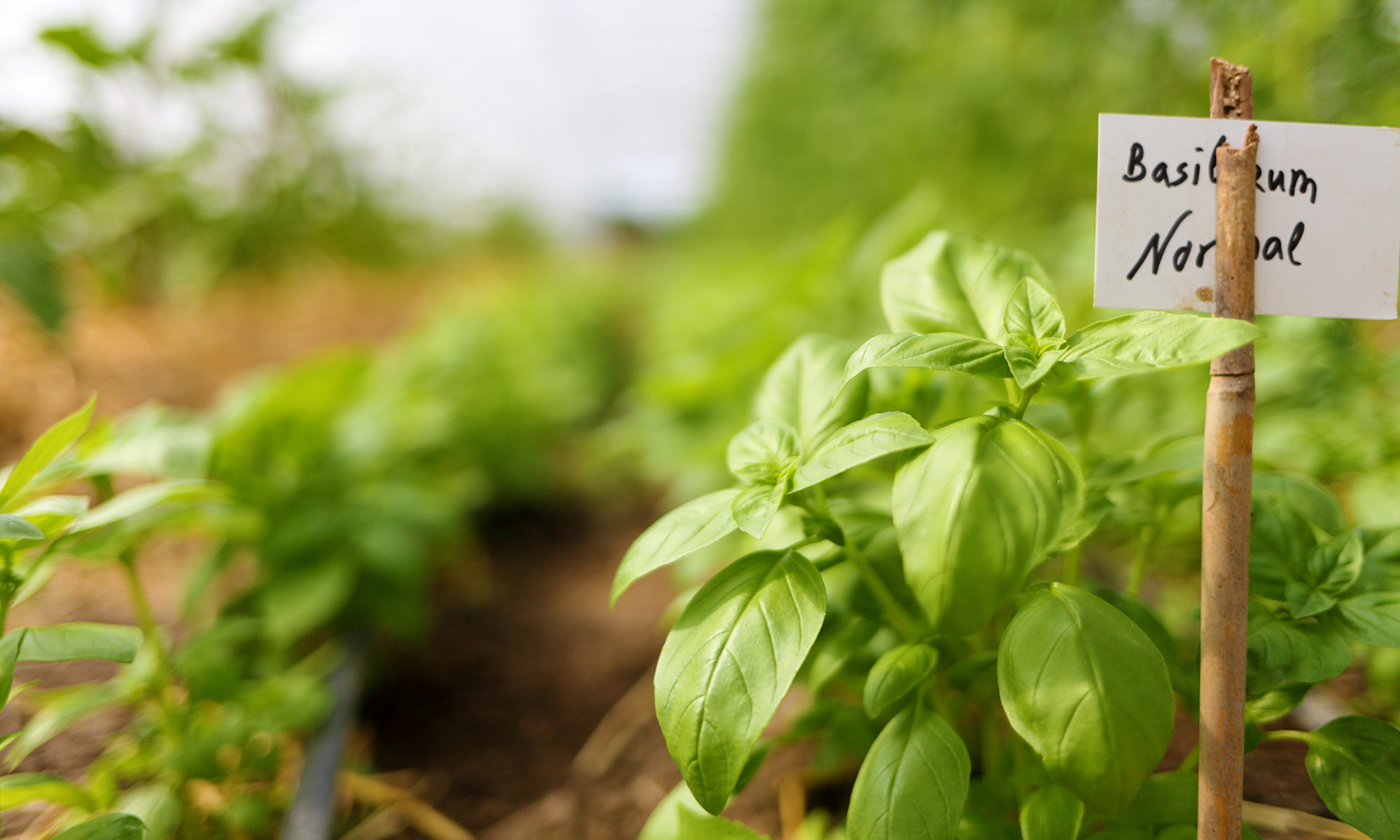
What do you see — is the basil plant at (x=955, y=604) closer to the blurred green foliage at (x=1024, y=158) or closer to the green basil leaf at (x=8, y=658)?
the blurred green foliage at (x=1024, y=158)

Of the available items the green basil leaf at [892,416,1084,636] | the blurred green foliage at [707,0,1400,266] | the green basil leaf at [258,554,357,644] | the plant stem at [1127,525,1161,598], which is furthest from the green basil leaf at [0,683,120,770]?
the blurred green foliage at [707,0,1400,266]

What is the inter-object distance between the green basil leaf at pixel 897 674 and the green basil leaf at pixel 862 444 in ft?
0.48

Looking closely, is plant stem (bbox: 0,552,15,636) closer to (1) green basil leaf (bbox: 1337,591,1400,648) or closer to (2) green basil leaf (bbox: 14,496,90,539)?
(2) green basil leaf (bbox: 14,496,90,539)

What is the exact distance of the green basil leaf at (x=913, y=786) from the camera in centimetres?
47

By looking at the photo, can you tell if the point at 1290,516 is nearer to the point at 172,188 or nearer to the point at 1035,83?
the point at 1035,83

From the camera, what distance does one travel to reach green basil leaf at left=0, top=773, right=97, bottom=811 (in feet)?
1.85

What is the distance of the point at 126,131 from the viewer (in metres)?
2.00

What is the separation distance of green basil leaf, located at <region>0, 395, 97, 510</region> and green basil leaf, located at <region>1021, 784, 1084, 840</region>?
81 cm

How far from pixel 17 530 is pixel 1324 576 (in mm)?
957

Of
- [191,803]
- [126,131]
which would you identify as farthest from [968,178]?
[126,131]

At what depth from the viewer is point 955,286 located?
642 mm

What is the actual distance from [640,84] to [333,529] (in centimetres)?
1127

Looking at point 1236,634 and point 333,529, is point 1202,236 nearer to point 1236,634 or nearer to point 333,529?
point 1236,634

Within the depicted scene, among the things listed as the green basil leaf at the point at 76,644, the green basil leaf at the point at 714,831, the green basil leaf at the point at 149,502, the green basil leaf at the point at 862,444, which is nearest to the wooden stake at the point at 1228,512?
the green basil leaf at the point at 862,444
